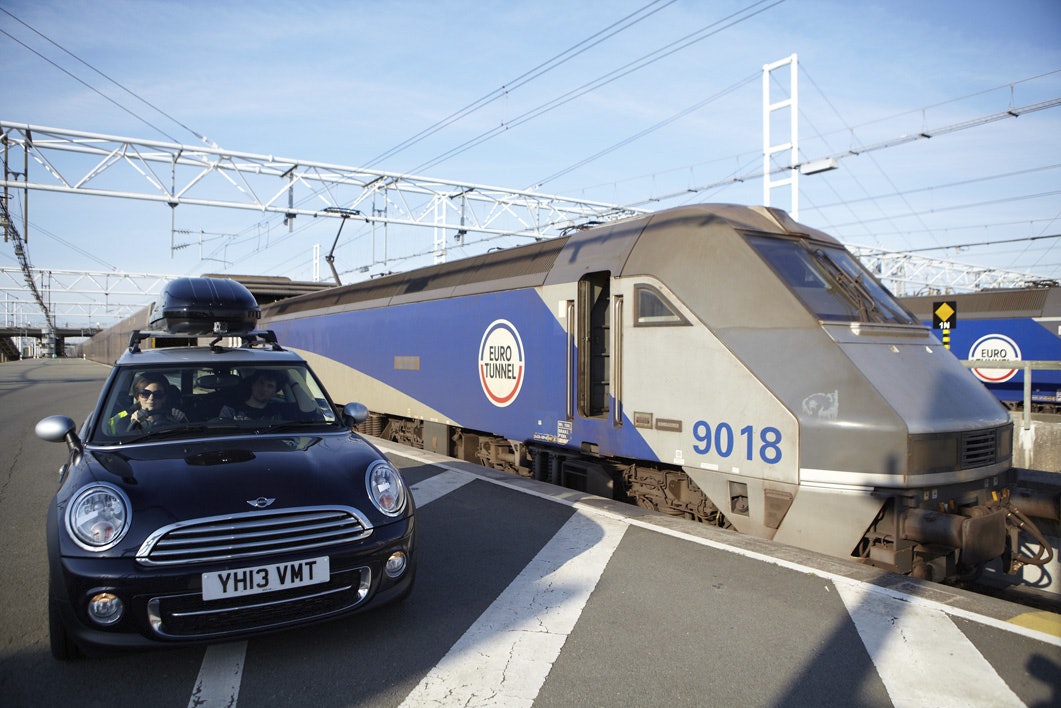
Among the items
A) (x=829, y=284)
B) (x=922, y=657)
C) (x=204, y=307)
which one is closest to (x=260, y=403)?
(x=922, y=657)

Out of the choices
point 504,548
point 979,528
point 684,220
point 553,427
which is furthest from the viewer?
point 553,427

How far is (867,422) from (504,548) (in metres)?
2.91

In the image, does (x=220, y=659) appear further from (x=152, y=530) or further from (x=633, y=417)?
(x=633, y=417)

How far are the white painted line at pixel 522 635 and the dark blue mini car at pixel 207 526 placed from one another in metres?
0.58

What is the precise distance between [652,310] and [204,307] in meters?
6.27

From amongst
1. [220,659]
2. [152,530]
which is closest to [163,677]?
[220,659]

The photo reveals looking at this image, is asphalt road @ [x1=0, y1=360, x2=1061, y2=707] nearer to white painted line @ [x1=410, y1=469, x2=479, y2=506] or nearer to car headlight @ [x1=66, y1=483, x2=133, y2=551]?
car headlight @ [x1=66, y1=483, x2=133, y2=551]

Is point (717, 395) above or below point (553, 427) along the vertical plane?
above

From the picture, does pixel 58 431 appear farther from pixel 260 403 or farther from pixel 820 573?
pixel 820 573

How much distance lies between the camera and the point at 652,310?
23.0ft

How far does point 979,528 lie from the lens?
16.7 ft

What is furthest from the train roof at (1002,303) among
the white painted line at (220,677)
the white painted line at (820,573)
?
the white painted line at (220,677)

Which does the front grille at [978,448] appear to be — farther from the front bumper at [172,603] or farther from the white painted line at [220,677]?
the white painted line at [220,677]

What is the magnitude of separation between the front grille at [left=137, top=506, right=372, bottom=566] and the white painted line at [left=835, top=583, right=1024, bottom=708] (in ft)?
9.16
